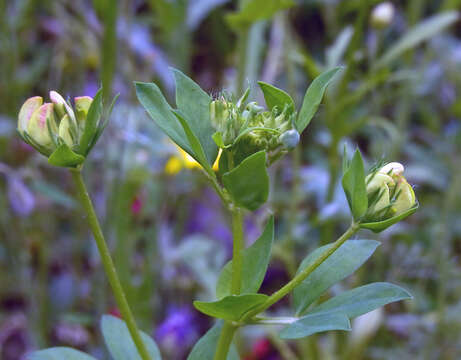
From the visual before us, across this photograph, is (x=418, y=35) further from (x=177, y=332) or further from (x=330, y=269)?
(x=330, y=269)

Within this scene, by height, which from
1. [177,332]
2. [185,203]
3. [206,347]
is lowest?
[177,332]

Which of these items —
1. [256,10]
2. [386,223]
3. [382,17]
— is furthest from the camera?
[382,17]

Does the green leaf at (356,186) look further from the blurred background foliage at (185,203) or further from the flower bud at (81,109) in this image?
the blurred background foliage at (185,203)

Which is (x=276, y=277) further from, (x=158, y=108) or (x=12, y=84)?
(x=158, y=108)

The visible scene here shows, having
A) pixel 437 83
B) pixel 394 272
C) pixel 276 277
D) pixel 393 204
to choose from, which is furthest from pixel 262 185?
pixel 437 83

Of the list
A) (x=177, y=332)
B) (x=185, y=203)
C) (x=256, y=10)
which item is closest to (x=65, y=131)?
(x=256, y=10)

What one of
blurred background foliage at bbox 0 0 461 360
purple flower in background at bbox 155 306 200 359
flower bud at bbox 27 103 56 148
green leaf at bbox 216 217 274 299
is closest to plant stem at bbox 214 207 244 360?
green leaf at bbox 216 217 274 299

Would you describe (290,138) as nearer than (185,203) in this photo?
Yes
